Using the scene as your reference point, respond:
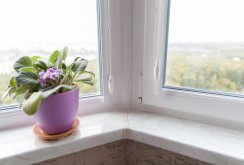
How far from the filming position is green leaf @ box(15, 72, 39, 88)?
52 cm

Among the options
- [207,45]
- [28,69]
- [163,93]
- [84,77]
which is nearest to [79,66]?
[84,77]

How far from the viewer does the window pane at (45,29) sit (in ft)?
2.16

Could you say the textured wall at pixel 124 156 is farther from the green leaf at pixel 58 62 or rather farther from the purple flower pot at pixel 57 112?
the green leaf at pixel 58 62

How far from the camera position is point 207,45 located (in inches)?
26.3

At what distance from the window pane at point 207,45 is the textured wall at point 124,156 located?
0.98ft

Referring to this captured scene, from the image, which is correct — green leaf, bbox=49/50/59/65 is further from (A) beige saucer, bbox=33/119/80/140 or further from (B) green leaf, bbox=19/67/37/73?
(A) beige saucer, bbox=33/119/80/140

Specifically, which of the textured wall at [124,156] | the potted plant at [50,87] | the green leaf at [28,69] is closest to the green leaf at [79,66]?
the potted plant at [50,87]

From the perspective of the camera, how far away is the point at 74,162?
686 millimetres

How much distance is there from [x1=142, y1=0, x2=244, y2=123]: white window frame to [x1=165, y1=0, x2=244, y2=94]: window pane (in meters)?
0.03

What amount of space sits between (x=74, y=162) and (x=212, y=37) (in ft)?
2.40

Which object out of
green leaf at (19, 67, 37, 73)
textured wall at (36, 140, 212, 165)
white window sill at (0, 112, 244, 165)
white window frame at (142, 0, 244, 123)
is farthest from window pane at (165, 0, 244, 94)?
green leaf at (19, 67, 37, 73)

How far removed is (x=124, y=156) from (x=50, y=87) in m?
0.47

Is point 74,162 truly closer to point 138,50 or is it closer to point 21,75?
point 21,75

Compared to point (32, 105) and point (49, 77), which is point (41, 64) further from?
point (32, 105)
